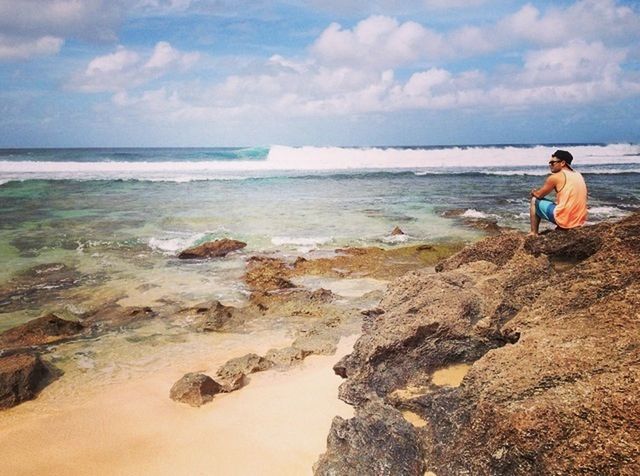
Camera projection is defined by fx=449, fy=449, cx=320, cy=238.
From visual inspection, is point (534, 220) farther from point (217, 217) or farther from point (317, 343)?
point (217, 217)

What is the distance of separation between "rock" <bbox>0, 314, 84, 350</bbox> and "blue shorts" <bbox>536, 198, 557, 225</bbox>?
6831 millimetres

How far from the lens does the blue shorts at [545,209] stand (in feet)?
19.5

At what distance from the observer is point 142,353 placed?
5949mm

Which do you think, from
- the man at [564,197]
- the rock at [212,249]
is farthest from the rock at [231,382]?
the rock at [212,249]

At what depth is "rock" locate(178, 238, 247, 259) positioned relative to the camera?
11.1 metres

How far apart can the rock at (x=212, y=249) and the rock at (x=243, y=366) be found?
6168mm

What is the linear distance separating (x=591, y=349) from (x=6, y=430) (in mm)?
4980

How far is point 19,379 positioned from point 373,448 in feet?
13.2

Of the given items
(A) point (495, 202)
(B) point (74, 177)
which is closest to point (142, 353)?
(A) point (495, 202)

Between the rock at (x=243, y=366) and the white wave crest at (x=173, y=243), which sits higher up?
the white wave crest at (x=173, y=243)

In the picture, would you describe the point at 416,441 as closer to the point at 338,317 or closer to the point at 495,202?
the point at 338,317

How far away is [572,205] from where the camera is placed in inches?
222

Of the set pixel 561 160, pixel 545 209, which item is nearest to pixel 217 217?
pixel 545 209

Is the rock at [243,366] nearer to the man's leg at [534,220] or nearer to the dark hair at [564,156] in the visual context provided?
the man's leg at [534,220]
